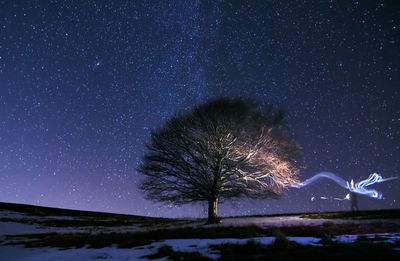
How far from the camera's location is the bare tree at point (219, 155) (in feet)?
58.3

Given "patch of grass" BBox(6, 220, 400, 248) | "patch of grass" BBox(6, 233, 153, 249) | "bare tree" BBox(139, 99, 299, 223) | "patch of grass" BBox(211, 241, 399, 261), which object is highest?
"bare tree" BBox(139, 99, 299, 223)

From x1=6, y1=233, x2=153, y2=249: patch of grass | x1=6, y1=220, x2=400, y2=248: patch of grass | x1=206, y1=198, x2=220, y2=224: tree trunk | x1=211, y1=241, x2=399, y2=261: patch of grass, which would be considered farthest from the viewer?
x1=206, y1=198, x2=220, y2=224: tree trunk

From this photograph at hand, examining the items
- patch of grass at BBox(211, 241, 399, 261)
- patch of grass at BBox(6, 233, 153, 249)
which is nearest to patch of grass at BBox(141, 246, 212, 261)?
patch of grass at BBox(211, 241, 399, 261)

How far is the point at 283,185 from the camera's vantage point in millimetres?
18578

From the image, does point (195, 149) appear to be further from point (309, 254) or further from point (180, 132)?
point (309, 254)

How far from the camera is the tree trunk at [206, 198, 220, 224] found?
17328 millimetres

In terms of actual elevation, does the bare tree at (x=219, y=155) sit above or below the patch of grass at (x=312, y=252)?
above

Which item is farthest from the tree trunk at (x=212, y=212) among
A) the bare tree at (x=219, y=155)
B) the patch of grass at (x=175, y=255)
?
the patch of grass at (x=175, y=255)

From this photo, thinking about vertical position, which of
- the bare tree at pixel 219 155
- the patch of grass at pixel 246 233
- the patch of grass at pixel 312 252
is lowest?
the patch of grass at pixel 246 233

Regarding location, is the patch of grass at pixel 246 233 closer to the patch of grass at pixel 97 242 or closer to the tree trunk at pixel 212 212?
the patch of grass at pixel 97 242

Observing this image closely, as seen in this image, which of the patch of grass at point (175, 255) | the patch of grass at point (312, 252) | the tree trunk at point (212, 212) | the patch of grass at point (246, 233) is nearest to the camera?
the patch of grass at point (312, 252)

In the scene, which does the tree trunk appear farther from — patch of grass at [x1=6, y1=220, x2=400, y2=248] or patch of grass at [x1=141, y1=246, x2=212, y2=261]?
patch of grass at [x1=141, y1=246, x2=212, y2=261]

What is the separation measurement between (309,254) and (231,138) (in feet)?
43.5

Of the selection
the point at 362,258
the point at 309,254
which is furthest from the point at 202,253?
the point at 362,258
